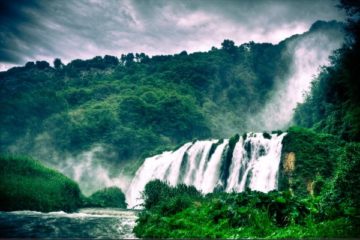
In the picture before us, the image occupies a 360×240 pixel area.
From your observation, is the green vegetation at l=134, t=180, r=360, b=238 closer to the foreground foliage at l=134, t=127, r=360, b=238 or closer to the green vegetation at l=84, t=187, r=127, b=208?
the foreground foliage at l=134, t=127, r=360, b=238

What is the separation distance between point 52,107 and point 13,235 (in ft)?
181

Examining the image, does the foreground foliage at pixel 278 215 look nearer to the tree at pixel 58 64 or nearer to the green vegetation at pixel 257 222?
the green vegetation at pixel 257 222

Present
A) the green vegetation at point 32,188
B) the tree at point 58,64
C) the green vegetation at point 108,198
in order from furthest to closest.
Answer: the tree at point 58,64 → the green vegetation at point 108,198 → the green vegetation at point 32,188

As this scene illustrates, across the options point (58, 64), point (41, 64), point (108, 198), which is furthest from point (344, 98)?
point (41, 64)

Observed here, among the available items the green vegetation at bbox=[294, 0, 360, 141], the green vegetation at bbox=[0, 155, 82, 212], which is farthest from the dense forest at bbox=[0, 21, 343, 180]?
the green vegetation at bbox=[294, 0, 360, 141]

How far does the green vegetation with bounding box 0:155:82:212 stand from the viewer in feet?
81.1

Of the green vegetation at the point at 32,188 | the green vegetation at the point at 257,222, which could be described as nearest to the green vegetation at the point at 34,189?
the green vegetation at the point at 32,188

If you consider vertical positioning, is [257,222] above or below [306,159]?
below

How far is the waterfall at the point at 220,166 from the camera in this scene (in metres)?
27.5

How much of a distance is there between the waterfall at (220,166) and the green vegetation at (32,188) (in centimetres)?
619

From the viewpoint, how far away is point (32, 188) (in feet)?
85.5

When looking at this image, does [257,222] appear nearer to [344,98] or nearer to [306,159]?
[306,159]

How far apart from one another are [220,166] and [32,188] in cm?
1729

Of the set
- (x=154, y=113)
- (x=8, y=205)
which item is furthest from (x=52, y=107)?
(x=8, y=205)
